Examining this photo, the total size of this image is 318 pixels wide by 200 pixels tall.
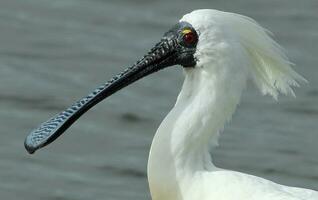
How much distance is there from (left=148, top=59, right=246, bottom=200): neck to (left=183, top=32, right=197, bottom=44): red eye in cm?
18

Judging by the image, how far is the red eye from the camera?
9359 mm

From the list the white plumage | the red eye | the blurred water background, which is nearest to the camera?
the white plumage

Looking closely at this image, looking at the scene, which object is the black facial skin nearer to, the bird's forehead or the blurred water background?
the bird's forehead

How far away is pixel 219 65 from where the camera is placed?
924 centimetres

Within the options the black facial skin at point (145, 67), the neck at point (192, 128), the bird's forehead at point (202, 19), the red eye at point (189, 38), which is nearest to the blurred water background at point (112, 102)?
the black facial skin at point (145, 67)

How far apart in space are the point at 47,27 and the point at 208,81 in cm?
788

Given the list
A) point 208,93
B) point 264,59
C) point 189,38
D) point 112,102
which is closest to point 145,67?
point 189,38

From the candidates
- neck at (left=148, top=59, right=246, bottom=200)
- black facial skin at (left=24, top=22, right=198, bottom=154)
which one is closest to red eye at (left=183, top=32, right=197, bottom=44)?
black facial skin at (left=24, top=22, right=198, bottom=154)

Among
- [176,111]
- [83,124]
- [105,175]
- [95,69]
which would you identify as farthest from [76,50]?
[176,111]

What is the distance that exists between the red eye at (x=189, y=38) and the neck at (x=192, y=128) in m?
0.18

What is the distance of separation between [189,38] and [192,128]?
23.4 inches

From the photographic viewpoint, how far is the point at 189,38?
9.38 meters

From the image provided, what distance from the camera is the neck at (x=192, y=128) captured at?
9.30 metres

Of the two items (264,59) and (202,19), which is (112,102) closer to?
(264,59)
